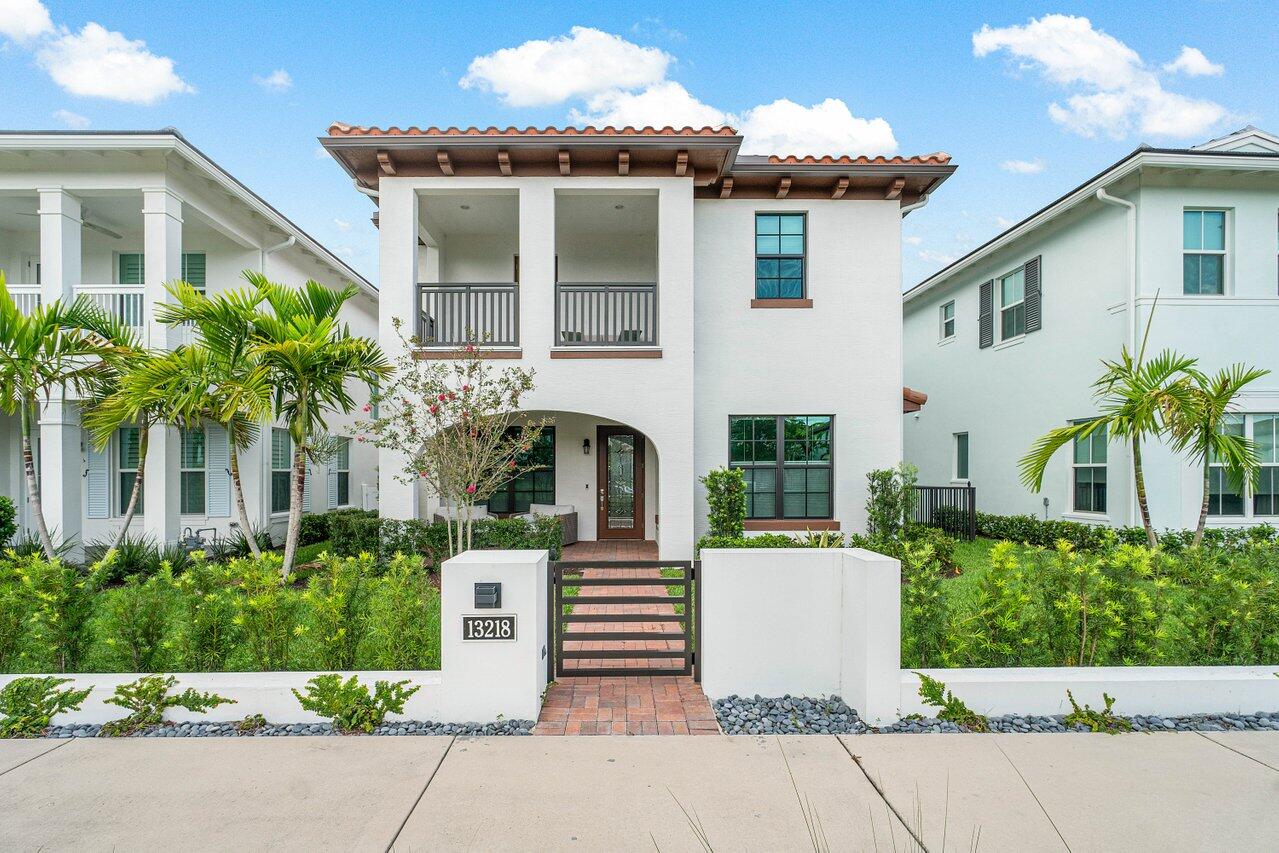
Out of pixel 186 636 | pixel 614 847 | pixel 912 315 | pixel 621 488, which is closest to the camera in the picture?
pixel 614 847

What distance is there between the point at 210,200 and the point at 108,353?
398 cm

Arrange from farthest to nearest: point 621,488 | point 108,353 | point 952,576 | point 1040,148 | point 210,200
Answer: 1. point 1040,148
2. point 621,488
3. point 210,200
4. point 952,576
5. point 108,353

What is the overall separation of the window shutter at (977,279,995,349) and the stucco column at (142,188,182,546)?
16.7 m

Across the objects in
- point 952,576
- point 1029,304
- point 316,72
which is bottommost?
point 952,576

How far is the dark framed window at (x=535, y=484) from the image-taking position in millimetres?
12609

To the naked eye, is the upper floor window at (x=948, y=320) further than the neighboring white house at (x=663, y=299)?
Yes

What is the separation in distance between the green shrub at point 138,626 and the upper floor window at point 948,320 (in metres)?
17.3

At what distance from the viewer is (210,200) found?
11227 mm

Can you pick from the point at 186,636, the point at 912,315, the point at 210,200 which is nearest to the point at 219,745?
the point at 186,636

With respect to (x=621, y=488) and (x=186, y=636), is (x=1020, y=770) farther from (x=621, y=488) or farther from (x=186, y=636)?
(x=621, y=488)

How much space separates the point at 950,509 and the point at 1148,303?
510 centimetres

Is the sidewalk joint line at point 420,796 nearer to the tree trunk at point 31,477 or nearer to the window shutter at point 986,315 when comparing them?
the tree trunk at point 31,477

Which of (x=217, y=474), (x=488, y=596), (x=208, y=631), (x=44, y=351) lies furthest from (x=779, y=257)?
(x=217, y=474)

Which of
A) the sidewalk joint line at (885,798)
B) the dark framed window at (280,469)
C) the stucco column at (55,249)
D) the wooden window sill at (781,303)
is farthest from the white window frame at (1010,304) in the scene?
the stucco column at (55,249)
